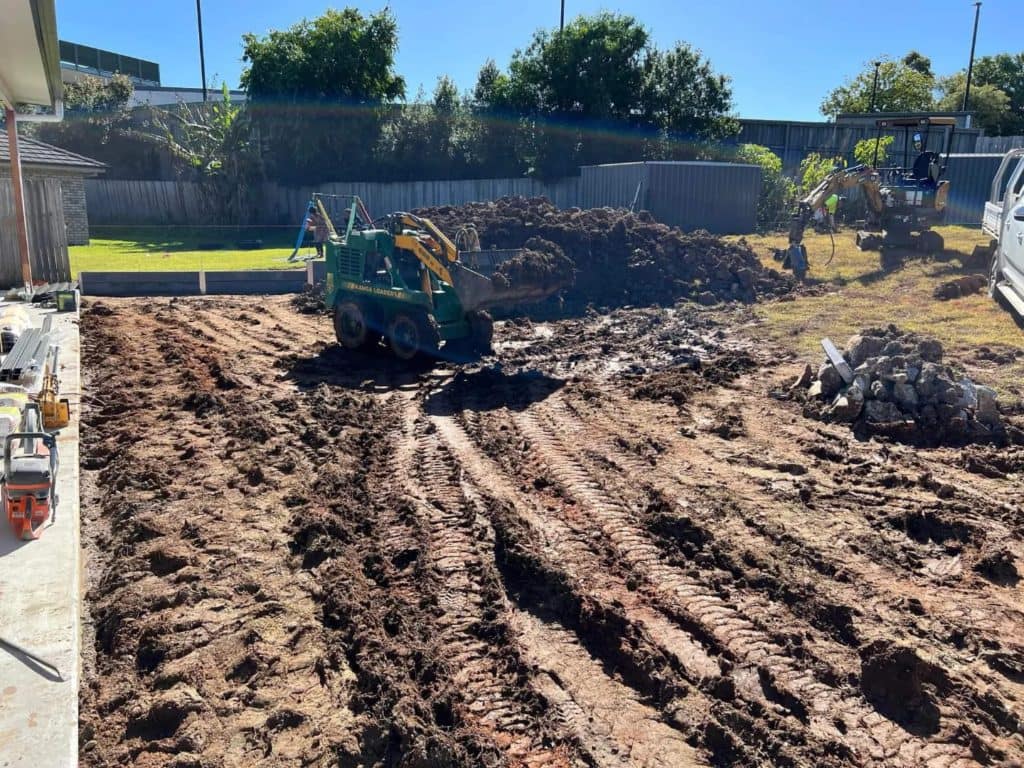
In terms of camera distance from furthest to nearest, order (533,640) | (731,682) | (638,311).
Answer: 1. (638,311)
2. (533,640)
3. (731,682)

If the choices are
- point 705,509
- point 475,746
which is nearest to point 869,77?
point 705,509

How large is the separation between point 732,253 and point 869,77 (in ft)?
134

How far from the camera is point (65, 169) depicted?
2181 centimetres

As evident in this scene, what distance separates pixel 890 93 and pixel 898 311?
40738 mm

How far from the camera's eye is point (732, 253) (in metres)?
18.1

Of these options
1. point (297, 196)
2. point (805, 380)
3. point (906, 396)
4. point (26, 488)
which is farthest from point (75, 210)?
point (906, 396)

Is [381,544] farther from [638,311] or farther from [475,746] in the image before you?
[638,311]

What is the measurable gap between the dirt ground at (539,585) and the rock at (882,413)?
0.37 metres

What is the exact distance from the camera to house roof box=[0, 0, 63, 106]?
7.18m

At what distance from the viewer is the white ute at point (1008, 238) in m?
12.2

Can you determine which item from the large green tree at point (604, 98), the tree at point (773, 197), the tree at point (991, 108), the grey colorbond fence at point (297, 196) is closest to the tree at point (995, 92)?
the tree at point (991, 108)

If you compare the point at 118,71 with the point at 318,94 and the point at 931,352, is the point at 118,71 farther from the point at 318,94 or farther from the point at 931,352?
the point at 931,352

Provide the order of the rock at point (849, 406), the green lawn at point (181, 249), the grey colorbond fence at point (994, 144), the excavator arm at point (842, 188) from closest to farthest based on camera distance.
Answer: the rock at point (849, 406) < the excavator arm at point (842, 188) < the green lawn at point (181, 249) < the grey colorbond fence at point (994, 144)

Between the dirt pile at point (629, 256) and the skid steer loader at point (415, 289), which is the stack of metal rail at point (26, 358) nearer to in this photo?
the skid steer loader at point (415, 289)
